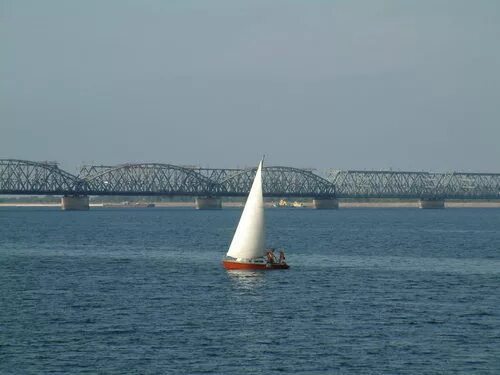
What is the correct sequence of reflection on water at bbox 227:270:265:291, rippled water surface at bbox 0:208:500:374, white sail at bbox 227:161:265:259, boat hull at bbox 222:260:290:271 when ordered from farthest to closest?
boat hull at bbox 222:260:290:271, white sail at bbox 227:161:265:259, reflection on water at bbox 227:270:265:291, rippled water surface at bbox 0:208:500:374

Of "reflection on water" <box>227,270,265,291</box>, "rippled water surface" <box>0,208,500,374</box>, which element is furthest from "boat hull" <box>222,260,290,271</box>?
"rippled water surface" <box>0,208,500,374</box>

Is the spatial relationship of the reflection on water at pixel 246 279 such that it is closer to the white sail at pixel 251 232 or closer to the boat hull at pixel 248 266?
the boat hull at pixel 248 266

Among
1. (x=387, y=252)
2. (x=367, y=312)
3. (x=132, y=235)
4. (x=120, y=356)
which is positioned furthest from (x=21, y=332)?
(x=132, y=235)

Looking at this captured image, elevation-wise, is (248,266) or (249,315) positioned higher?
(248,266)

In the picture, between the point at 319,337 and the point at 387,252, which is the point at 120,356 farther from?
the point at 387,252

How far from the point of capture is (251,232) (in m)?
82.4

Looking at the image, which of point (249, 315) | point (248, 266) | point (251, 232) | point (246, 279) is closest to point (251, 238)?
point (251, 232)

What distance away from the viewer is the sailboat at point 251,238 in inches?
3250

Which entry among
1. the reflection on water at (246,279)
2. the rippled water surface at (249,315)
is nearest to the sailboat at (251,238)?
the reflection on water at (246,279)

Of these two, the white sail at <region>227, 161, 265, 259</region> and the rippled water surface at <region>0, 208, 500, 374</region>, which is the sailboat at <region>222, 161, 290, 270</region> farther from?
the rippled water surface at <region>0, 208, 500, 374</region>

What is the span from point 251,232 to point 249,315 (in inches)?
969

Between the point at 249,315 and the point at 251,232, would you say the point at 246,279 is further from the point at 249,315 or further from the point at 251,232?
the point at 249,315

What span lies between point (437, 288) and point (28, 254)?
4829cm

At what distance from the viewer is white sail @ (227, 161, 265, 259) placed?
271 feet
